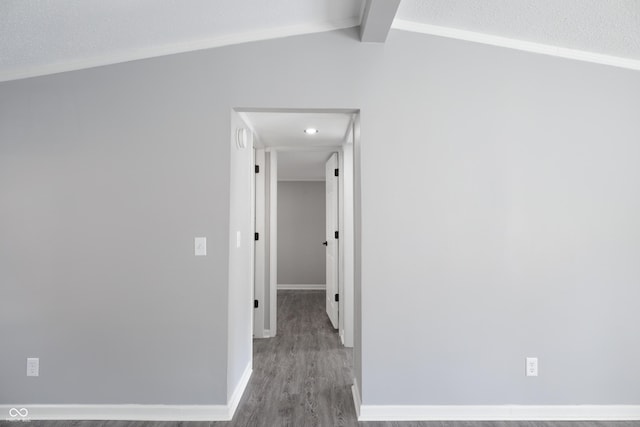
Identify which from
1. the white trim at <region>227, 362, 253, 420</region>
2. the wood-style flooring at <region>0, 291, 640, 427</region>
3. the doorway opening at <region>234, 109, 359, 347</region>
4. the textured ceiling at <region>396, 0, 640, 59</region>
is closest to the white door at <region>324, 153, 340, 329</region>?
the doorway opening at <region>234, 109, 359, 347</region>

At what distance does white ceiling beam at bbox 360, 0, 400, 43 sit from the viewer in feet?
6.59

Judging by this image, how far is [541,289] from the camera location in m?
2.40

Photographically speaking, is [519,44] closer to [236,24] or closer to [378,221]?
[378,221]

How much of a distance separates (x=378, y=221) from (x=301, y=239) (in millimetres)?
4872

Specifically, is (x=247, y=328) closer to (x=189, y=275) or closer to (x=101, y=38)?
(x=189, y=275)

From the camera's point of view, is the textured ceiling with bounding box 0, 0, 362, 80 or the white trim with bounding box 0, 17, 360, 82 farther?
the white trim with bounding box 0, 17, 360, 82

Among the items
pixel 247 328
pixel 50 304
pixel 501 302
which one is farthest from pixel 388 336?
pixel 50 304

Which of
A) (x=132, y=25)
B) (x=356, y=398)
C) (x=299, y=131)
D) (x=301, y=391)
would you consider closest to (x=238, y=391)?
(x=301, y=391)

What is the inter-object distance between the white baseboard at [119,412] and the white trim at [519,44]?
106 inches

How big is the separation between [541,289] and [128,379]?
268 centimetres

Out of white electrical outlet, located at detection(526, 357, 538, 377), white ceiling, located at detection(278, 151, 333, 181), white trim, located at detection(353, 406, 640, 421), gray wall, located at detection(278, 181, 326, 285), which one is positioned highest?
white ceiling, located at detection(278, 151, 333, 181)

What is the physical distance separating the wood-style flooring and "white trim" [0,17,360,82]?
2.20m

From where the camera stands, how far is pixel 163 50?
7.88ft

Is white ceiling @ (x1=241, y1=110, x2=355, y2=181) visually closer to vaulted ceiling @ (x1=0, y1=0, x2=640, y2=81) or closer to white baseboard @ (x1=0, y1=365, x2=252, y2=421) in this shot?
vaulted ceiling @ (x1=0, y1=0, x2=640, y2=81)
